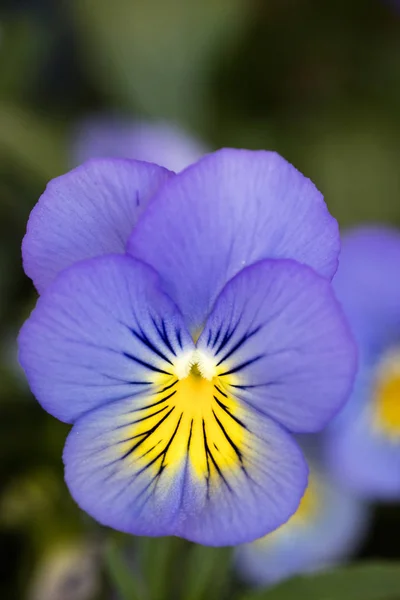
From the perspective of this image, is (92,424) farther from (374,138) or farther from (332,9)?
(332,9)

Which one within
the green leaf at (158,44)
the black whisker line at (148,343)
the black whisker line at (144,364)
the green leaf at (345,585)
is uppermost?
the green leaf at (158,44)

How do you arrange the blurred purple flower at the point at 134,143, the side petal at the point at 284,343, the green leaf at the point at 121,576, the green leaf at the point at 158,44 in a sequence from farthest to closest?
the green leaf at the point at 158,44, the blurred purple flower at the point at 134,143, the green leaf at the point at 121,576, the side petal at the point at 284,343

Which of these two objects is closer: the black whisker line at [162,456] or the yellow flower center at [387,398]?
the black whisker line at [162,456]

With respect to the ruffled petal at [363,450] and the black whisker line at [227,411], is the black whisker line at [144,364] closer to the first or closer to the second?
the black whisker line at [227,411]

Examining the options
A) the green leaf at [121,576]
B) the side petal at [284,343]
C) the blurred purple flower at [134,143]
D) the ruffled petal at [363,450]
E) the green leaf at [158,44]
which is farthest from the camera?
the green leaf at [158,44]

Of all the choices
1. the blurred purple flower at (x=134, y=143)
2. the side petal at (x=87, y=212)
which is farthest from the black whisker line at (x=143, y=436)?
the blurred purple flower at (x=134, y=143)

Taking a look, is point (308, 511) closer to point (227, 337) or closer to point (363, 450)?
point (363, 450)

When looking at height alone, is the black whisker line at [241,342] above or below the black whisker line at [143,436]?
above
